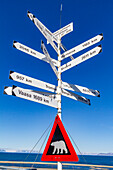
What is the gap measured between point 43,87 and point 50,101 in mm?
464

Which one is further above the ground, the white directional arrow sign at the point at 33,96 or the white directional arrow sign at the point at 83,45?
the white directional arrow sign at the point at 83,45

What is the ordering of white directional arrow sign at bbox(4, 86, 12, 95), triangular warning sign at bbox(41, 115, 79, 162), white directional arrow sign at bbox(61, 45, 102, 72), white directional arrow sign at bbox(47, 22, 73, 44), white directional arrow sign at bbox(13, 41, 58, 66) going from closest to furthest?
triangular warning sign at bbox(41, 115, 79, 162) < white directional arrow sign at bbox(4, 86, 12, 95) < white directional arrow sign at bbox(13, 41, 58, 66) < white directional arrow sign at bbox(61, 45, 102, 72) < white directional arrow sign at bbox(47, 22, 73, 44)

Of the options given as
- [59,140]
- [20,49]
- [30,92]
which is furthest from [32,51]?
[59,140]

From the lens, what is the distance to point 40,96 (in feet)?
12.5

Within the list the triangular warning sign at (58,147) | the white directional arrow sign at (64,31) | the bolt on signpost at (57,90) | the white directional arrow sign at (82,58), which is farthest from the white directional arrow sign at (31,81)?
the white directional arrow sign at (64,31)

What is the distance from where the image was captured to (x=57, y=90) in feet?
13.5

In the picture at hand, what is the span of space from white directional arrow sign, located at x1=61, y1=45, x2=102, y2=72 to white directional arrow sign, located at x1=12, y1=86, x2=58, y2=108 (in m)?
1.06

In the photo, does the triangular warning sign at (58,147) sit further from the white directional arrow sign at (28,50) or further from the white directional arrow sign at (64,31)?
the white directional arrow sign at (64,31)

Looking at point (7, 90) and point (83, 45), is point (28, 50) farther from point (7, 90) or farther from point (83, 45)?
point (83, 45)

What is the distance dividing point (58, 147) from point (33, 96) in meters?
1.30

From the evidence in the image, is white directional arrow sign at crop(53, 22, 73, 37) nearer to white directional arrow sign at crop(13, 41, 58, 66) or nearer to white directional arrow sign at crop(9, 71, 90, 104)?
white directional arrow sign at crop(13, 41, 58, 66)

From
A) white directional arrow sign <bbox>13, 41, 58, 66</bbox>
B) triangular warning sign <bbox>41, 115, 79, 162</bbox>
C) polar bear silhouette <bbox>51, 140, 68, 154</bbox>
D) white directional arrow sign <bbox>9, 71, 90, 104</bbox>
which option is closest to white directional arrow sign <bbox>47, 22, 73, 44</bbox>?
white directional arrow sign <bbox>13, 41, 58, 66</bbox>

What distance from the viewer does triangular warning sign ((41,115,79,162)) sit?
310 cm

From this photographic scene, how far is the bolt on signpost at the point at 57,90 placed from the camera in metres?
3.16
